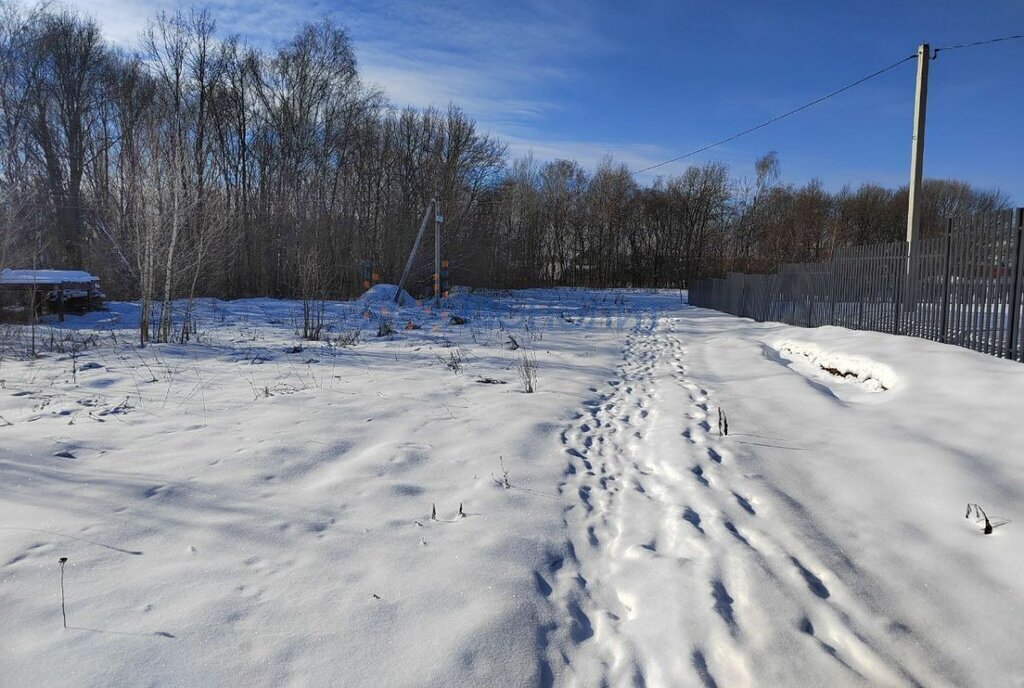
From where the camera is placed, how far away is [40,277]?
44.3 feet

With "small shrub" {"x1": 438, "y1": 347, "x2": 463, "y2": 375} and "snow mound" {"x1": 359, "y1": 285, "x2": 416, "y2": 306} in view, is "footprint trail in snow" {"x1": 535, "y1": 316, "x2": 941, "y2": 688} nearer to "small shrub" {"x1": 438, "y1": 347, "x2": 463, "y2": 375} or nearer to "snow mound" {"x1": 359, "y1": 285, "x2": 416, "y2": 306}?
"small shrub" {"x1": 438, "y1": 347, "x2": 463, "y2": 375}

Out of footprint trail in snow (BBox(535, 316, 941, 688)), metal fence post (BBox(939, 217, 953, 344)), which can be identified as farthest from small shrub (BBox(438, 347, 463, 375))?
metal fence post (BBox(939, 217, 953, 344))

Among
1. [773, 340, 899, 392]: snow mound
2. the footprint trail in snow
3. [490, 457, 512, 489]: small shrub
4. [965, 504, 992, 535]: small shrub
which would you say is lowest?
the footprint trail in snow

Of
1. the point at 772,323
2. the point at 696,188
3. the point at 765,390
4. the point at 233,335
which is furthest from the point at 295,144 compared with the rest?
the point at 696,188

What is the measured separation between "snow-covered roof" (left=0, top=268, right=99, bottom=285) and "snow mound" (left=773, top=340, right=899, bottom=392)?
15.2 m

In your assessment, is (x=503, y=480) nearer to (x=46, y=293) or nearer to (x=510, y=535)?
(x=510, y=535)

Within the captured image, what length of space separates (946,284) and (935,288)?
0.97ft

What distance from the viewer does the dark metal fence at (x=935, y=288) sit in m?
7.13

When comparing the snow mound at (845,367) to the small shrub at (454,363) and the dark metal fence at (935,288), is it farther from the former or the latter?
the small shrub at (454,363)

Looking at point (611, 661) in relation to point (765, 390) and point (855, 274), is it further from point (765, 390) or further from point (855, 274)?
point (855, 274)

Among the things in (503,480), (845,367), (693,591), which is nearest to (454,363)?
(503,480)

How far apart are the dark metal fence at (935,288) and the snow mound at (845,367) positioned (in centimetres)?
150

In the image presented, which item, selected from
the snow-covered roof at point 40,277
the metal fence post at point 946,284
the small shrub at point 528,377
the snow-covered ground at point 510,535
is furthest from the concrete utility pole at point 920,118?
the snow-covered roof at point 40,277

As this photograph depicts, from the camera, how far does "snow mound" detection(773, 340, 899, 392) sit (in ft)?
22.6
